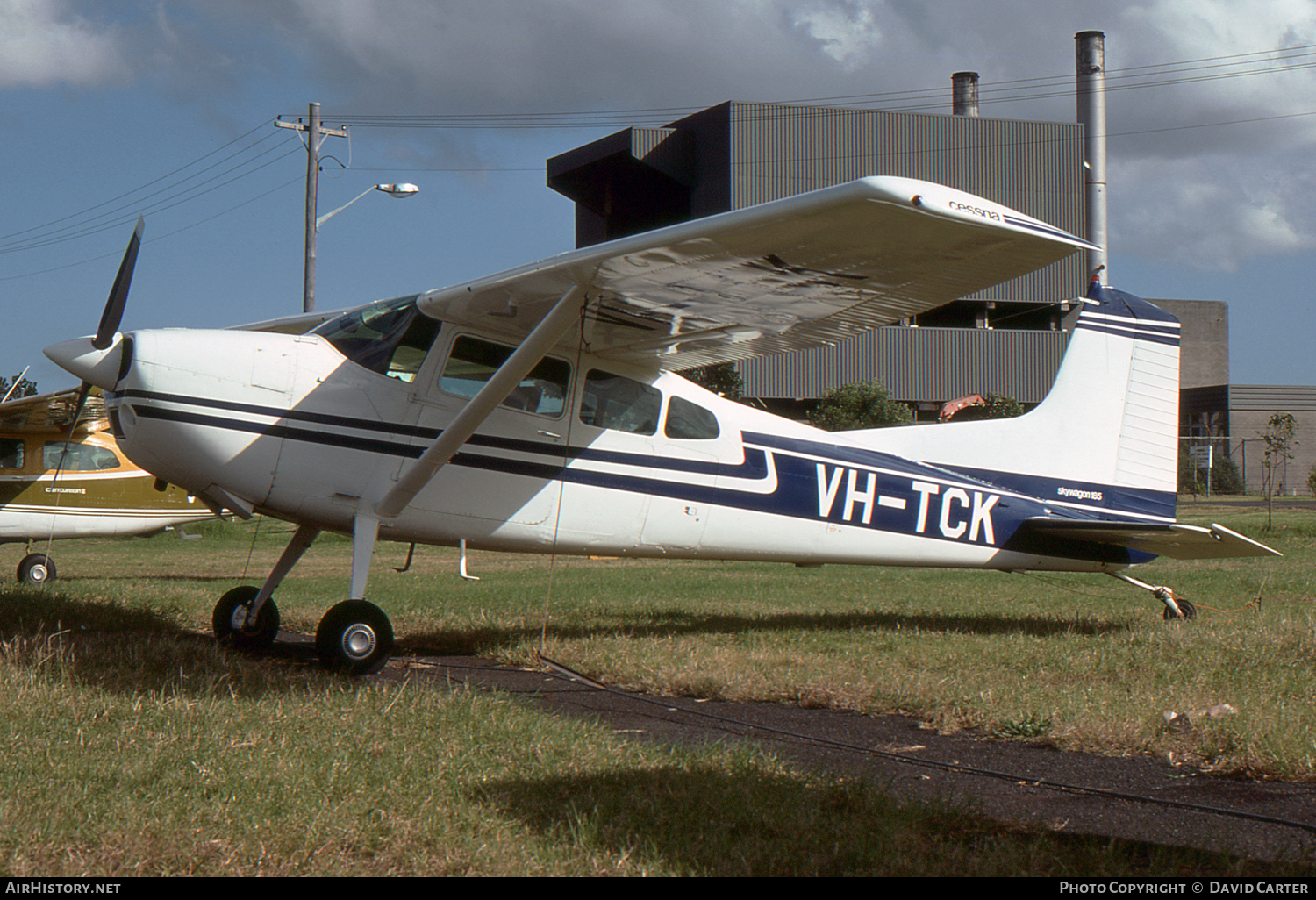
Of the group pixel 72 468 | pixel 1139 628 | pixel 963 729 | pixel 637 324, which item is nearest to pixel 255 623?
pixel 637 324

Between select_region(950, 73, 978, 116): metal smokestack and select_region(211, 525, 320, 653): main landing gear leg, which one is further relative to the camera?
select_region(950, 73, 978, 116): metal smokestack

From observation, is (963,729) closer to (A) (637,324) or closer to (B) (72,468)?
(A) (637,324)

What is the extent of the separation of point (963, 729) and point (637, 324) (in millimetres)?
3274

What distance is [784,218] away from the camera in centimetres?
467

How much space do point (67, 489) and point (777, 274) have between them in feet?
43.1

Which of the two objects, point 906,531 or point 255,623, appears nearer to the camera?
point 255,623

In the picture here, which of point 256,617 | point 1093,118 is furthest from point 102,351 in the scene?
point 1093,118

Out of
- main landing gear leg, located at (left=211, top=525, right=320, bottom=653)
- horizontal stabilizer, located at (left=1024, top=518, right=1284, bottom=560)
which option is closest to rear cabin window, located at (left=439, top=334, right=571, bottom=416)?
main landing gear leg, located at (left=211, top=525, right=320, bottom=653)

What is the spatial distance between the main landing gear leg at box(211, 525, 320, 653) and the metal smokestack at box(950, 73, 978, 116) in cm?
4504

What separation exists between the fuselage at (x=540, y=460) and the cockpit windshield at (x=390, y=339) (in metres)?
0.02

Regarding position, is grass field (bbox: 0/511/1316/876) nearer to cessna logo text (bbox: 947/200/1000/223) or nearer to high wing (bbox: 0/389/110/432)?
cessna logo text (bbox: 947/200/1000/223)

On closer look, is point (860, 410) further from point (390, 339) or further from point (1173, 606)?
point (390, 339)

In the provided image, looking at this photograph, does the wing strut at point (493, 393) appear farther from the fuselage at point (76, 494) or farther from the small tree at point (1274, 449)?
the small tree at point (1274, 449)

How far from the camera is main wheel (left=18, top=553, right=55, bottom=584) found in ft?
43.7
